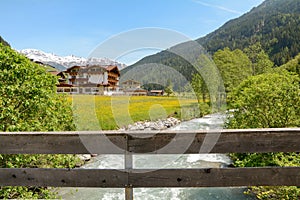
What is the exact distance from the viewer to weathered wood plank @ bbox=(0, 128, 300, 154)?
1.75m

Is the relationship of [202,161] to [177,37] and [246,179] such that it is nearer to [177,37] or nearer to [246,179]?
[177,37]

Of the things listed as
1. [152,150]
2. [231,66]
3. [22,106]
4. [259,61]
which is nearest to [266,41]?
[259,61]

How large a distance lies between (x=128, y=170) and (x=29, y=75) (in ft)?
10.4

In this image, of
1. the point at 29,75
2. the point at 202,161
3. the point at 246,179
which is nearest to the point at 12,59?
the point at 29,75

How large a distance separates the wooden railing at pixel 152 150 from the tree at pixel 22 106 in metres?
1.88

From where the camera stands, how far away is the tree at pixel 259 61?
35.4 metres

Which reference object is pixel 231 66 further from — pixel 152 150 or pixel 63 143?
pixel 63 143

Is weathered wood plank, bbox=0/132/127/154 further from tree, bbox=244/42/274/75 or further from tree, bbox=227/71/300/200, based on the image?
tree, bbox=244/42/274/75

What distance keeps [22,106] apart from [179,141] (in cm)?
331

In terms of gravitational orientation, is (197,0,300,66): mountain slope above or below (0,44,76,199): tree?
above

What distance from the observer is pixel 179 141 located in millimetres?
1766

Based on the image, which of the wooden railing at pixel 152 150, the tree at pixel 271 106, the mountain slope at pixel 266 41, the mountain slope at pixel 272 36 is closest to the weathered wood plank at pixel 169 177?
the wooden railing at pixel 152 150

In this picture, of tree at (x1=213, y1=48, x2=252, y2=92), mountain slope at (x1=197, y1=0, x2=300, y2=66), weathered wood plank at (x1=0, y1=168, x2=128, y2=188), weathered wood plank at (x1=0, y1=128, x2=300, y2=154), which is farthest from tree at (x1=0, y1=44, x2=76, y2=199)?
mountain slope at (x1=197, y1=0, x2=300, y2=66)

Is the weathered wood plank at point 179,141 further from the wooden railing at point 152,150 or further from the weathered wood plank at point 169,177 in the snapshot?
the weathered wood plank at point 169,177
